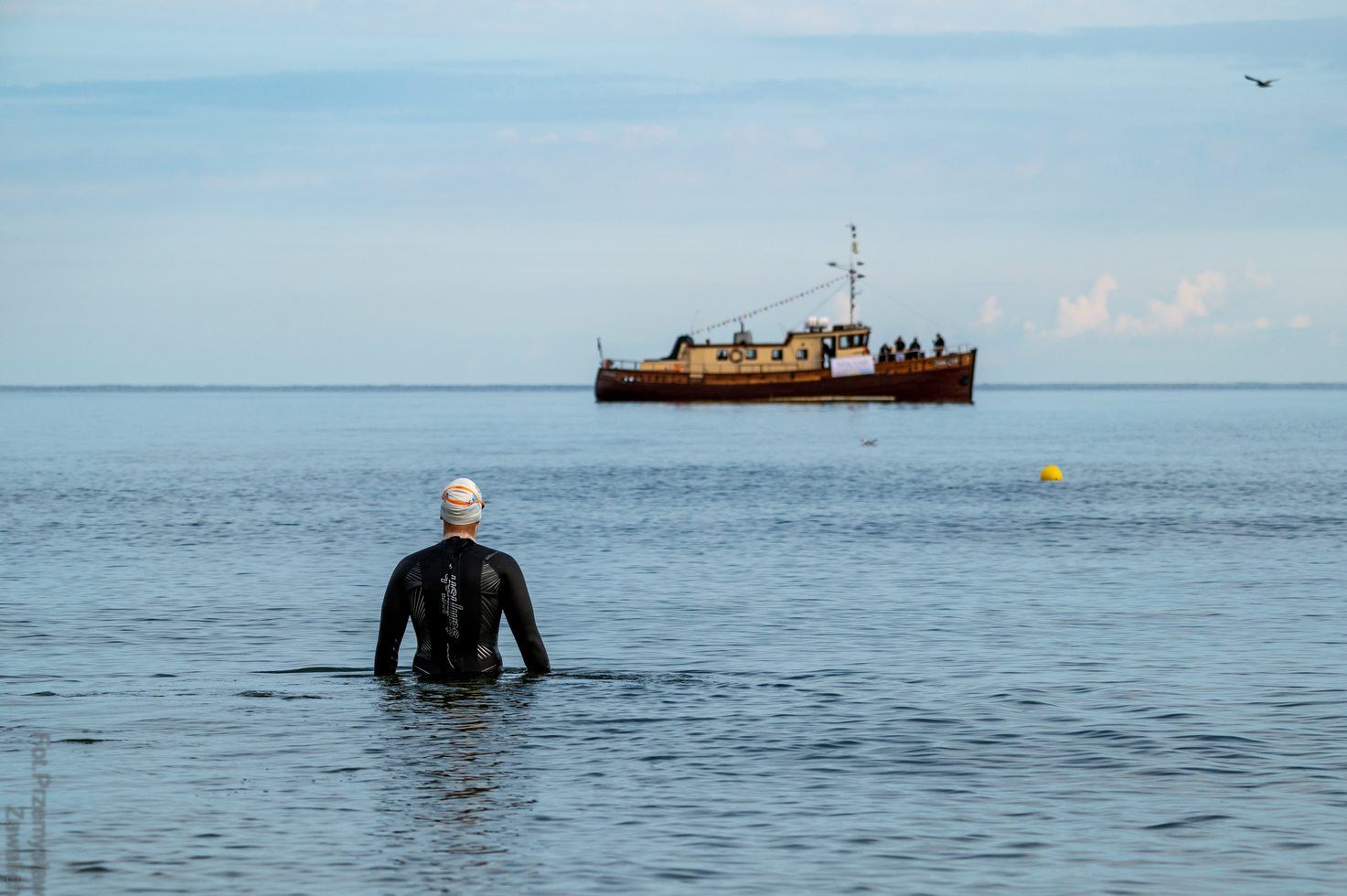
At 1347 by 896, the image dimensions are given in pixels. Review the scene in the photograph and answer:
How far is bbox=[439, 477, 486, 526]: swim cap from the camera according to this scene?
1206cm

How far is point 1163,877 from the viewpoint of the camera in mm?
8695

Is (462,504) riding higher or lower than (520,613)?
higher

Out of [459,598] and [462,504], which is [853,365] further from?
[462,504]

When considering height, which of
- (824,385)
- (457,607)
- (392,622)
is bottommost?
(392,622)

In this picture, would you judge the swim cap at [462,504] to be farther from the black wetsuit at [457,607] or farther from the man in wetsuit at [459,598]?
the black wetsuit at [457,607]

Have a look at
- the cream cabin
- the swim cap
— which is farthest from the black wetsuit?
the cream cabin

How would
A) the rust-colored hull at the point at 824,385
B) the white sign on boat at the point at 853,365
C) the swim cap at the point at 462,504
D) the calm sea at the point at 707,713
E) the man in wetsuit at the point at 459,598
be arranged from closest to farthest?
the calm sea at the point at 707,713, the swim cap at the point at 462,504, the man in wetsuit at the point at 459,598, the white sign on boat at the point at 853,365, the rust-colored hull at the point at 824,385

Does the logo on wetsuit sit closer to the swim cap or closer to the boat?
the swim cap

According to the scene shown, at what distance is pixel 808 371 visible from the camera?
122125mm

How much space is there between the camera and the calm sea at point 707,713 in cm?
915

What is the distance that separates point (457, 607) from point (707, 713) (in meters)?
2.25

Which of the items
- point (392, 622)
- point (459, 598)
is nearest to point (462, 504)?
point (459, 598)

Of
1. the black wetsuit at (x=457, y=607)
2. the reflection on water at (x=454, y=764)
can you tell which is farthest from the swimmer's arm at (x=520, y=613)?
the reflection on water at (x=454, y=764)

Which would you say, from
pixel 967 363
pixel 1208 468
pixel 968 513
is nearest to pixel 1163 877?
pixel 968 513
